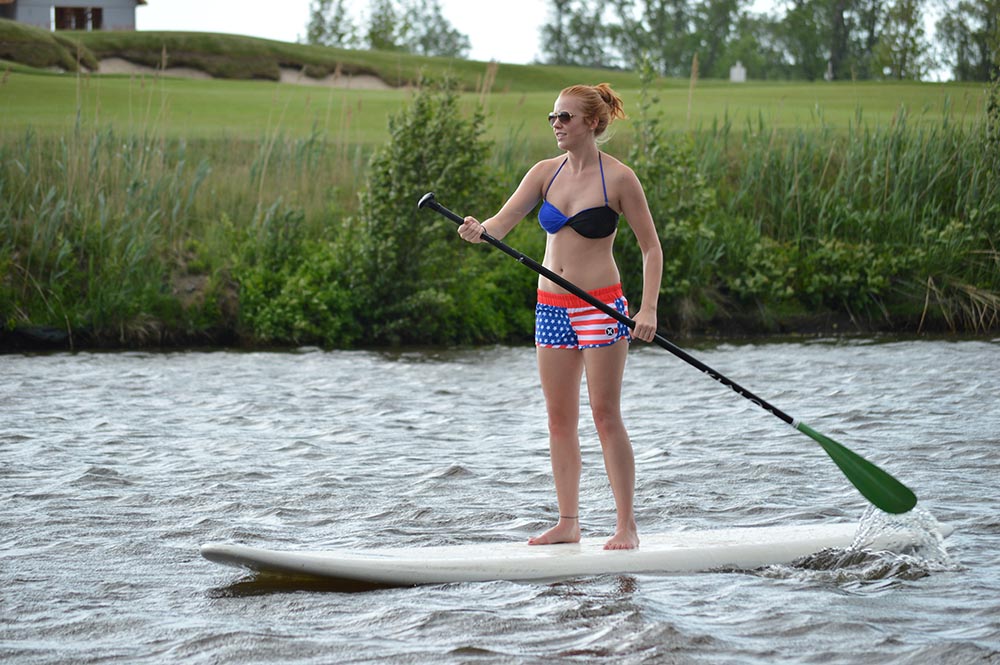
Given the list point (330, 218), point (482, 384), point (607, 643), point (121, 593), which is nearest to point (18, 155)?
point (330, 218)

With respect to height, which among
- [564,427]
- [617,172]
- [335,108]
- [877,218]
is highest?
[335,108]

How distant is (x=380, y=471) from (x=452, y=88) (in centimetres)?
654

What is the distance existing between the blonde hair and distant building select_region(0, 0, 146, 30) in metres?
37.0

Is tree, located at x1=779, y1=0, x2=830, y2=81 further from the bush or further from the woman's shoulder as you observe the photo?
the woman's shoulder

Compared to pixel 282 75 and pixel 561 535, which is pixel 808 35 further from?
pixel 561 535

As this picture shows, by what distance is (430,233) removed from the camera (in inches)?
466

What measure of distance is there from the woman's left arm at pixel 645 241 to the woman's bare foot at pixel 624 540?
0.72 meters

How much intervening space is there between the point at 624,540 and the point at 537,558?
1.24 feet

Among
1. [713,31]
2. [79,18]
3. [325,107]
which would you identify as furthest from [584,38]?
[325,107]

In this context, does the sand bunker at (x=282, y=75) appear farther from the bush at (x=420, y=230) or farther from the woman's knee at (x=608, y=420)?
the woman's knee at (x=608, y=420)

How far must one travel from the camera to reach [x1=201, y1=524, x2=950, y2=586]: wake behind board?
4.31m

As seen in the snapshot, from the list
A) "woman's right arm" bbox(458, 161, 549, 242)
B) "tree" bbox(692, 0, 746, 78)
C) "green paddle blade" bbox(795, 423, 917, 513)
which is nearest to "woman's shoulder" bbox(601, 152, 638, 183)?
"woman's right arm" bbox(458, 161, 549, 242)

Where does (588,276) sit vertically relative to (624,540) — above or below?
above

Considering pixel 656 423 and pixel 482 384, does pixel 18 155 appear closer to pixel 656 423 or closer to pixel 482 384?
pixel 482 384
